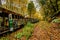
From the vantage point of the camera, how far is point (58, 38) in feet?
32.2

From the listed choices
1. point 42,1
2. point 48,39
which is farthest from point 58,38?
point 42,1

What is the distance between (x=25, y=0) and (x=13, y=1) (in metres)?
A: 5.39

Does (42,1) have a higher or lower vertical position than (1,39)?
higher

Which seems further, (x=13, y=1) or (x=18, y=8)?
(x=18, y=8)

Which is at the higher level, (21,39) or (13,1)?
(13,1)

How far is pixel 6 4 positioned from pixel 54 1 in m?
15.1

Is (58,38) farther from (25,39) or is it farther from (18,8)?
(18,8)

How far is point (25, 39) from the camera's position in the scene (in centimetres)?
1143

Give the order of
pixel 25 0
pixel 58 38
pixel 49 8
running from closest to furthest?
pixel 58 38 → pixel 49 8 → pixel 25 0

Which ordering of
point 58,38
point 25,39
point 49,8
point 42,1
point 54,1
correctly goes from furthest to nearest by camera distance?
point 42,1 < point 49,8 < point 54,1 < point 25,39 < point 58,38

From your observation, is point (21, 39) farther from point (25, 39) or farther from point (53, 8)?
point (53, 8)

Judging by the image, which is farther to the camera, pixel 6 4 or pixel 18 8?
pixel 18 8

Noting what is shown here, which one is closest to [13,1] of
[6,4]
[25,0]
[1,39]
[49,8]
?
[6,4]

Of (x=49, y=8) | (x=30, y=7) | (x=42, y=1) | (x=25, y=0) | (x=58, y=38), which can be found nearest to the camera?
(x=58, y=38)
